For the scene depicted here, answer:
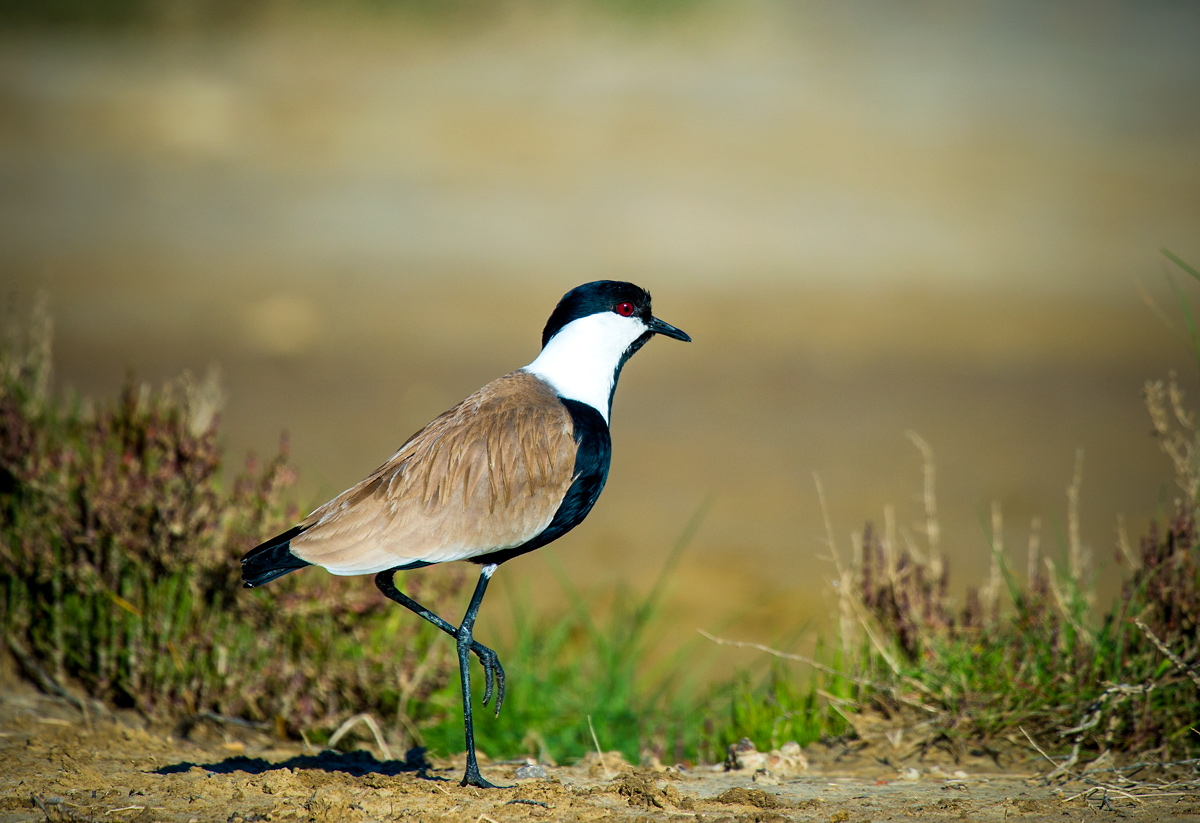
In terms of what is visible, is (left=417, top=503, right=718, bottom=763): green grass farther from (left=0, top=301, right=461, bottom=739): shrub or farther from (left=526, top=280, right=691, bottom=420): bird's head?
(left=526, top=280, right=691, bottom=420): bird's head

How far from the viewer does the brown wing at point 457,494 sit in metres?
3.59

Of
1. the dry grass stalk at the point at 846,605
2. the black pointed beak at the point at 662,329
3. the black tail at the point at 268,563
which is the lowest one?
the dry grass stalk at the point at 846,605

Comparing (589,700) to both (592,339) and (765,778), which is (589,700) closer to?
(765,778)

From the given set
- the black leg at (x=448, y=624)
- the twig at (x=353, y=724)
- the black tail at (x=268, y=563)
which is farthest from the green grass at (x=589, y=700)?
the black tail at (x=268, y=563)

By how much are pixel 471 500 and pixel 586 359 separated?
859 mm

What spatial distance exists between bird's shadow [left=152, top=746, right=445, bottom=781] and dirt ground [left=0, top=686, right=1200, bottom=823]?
10mm

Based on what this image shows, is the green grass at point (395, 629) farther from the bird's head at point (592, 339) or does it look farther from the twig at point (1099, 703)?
the bird's head at point (592, 339)

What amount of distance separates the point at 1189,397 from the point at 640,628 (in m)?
7.75

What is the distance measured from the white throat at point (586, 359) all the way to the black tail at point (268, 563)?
1269 millimetres

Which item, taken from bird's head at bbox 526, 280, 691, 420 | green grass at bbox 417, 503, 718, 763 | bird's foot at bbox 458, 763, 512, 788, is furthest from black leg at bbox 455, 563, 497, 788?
green grass at bbox 417, 503, 718, 763

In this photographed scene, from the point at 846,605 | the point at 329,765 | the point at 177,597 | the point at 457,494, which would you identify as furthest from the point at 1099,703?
the point at 177,597

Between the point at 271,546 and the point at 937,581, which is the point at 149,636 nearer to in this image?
the point at 271,546

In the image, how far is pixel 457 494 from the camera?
3732 mm

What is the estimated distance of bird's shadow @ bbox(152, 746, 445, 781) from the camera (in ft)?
12.5
